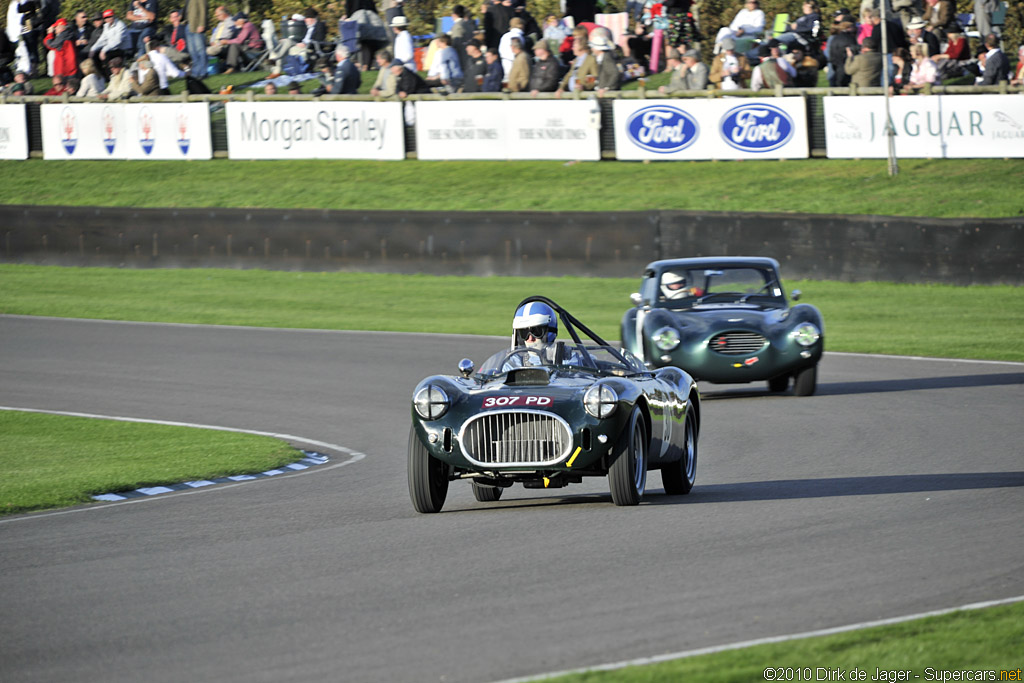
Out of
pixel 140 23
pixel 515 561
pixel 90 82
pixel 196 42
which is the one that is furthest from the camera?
pixel 140 23

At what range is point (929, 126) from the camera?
24562 mm

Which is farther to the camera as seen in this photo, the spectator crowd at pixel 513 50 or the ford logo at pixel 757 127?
the ford logo at pixel 757 127

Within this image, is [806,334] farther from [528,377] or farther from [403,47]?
[403,47]

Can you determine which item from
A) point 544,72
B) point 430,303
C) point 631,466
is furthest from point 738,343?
Result: point 544,72

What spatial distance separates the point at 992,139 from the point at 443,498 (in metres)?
17.8

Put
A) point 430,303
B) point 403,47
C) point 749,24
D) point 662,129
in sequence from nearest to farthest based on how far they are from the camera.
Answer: point 430,303 < point 662,129 < point 749,24 < point 403,47

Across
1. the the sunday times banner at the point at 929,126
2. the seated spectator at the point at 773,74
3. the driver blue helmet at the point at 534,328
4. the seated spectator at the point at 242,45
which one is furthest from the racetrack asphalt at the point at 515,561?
the seated spectator at the point at 242,45

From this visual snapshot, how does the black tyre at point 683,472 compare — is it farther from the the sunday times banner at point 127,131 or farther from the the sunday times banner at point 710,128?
the the sunday times banner at point 127,131

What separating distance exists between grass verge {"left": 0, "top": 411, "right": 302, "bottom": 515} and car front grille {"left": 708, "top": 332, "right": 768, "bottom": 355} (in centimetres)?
431

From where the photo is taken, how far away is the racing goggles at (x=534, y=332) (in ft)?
30.0

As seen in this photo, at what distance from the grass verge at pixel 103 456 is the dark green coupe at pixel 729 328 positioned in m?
4.03

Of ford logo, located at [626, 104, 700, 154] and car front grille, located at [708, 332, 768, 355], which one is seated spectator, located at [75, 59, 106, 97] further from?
car front grille, located at [708, 332, 768, 355]

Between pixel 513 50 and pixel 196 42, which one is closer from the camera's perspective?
pixel 513 50

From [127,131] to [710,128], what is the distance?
486 inches
